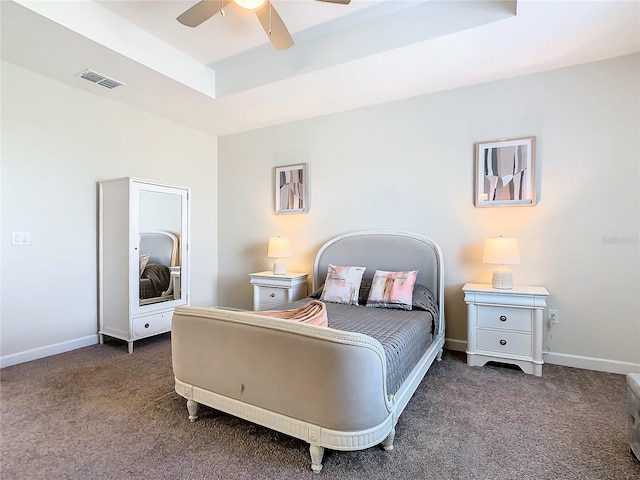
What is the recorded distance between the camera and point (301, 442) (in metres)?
1.81

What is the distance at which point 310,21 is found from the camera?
285 centimetres

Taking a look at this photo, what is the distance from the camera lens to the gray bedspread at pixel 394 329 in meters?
1.90

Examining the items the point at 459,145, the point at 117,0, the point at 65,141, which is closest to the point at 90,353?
the point at 65,141

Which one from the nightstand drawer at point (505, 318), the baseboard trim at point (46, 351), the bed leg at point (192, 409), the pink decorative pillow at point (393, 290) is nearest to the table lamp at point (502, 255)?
the nightstand drawer at point (505, 318)

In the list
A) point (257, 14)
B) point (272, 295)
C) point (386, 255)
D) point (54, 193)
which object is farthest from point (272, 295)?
point (257, 14)

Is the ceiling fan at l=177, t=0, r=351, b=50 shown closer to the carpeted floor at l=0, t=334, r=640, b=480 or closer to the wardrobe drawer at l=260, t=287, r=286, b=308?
the wardrobe drawer at l=260, t=287, r=286, b=308

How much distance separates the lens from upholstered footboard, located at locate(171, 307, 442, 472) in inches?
59.3

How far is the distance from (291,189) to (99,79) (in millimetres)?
2262

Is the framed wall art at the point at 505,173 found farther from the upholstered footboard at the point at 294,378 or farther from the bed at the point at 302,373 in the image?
the upholstered footboard at the point at 294,378

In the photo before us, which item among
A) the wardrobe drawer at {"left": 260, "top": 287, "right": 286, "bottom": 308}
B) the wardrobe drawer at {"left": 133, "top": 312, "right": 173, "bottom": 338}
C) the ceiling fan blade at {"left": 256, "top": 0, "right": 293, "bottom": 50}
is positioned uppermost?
the ceiling fan blade at {"left": 256, "top": 0, "right": 293, "bottom": 50}

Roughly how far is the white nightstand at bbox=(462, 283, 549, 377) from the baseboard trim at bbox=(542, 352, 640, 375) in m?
0.42

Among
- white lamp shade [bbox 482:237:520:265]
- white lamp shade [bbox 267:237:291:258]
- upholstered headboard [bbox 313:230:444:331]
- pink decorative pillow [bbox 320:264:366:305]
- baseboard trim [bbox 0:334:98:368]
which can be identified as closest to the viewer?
white lamp shade [bbox 482:237:520:265]

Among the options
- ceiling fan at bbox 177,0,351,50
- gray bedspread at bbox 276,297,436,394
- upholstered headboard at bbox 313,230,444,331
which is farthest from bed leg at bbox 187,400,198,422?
ceiling fan at bbox 177,0,351,50

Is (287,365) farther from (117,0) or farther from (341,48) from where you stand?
(117,0)
